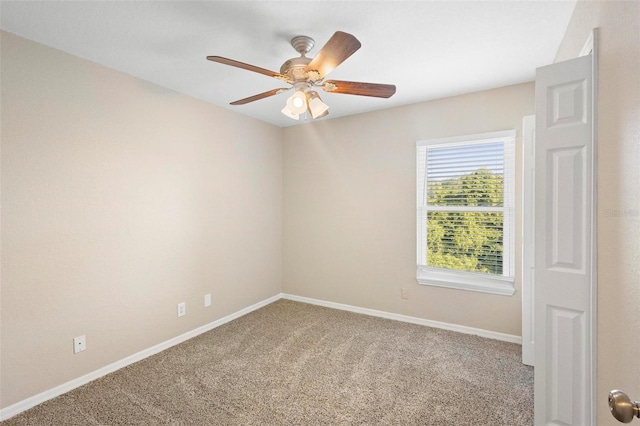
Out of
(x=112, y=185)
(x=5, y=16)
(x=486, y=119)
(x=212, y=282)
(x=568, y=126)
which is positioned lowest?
(x=212, y=282)

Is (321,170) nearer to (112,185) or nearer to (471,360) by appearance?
(112,185)

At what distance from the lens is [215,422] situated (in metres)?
1.96

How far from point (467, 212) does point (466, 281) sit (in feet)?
2.39

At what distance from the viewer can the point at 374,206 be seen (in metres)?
3.76

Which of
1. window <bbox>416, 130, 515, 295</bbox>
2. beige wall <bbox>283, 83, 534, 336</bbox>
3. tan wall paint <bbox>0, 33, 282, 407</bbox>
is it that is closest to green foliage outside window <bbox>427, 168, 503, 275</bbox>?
window <bbox>416, 130, 515, 295</bbox>

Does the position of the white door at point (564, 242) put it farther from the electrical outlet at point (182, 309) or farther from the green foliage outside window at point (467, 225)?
A: the electrical outlet at point (182, 309)

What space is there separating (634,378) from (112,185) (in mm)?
3172

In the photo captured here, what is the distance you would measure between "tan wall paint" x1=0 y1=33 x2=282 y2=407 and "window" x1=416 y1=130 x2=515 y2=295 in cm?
223

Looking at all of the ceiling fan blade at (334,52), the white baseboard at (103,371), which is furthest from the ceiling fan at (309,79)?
the white baseboard at (103,371)

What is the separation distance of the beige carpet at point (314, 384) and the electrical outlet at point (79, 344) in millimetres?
277

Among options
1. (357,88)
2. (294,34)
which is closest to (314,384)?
(357,88)

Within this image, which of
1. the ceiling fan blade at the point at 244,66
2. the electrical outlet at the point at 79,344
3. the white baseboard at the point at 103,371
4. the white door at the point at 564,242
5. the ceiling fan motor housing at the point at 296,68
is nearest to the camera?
the white door at the point at 564,242

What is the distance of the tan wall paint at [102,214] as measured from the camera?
2066mm

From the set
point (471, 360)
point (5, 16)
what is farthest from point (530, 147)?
point (5, 16)
